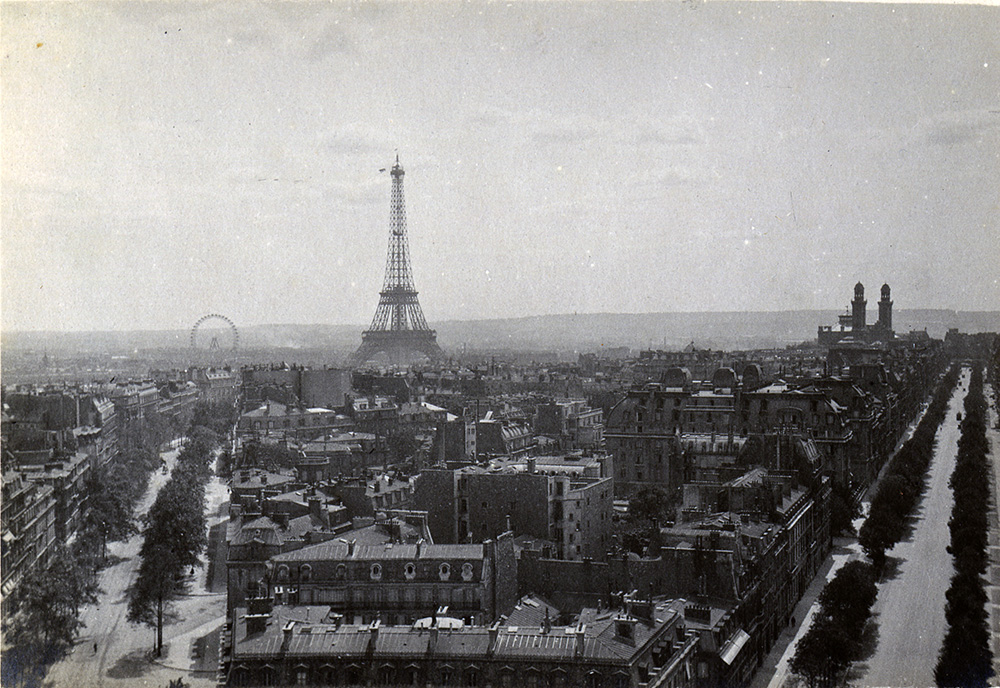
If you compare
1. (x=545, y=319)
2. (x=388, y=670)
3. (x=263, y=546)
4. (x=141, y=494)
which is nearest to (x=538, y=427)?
(x=141, y=494)

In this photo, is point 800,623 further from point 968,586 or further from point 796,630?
point 968,586

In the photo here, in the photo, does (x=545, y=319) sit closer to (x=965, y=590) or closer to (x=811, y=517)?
(x=811, y=517)

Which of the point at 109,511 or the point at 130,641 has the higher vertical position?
the point at 109,511

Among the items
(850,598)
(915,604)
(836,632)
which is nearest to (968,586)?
(850,598)

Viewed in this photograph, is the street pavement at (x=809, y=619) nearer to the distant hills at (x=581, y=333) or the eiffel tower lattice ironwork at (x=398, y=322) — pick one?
the distant hills at (x=581, y=333)

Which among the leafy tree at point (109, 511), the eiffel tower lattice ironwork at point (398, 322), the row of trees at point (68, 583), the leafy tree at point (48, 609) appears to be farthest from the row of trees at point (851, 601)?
the eiffel tower lattice ironwork at point (398, 322)

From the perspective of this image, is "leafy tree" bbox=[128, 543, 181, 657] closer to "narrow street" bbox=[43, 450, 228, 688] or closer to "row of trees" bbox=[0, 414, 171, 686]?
"narrow street" bbox=[43, 450, 228, 688]
